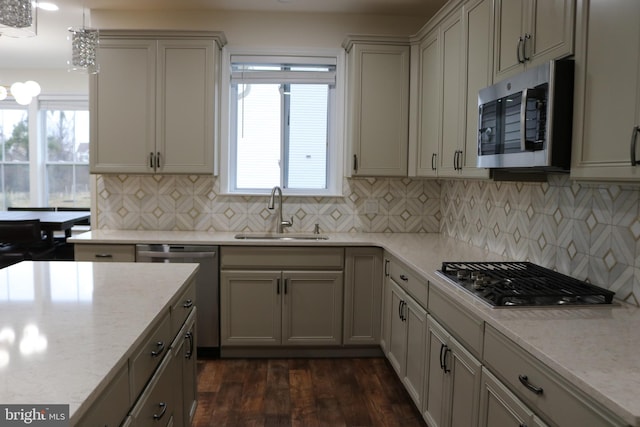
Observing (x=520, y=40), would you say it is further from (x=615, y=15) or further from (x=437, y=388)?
(x=437, y=388)

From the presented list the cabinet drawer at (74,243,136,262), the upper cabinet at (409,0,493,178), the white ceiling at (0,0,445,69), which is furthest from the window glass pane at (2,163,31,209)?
the upper cabinet at (409,0,493,178)

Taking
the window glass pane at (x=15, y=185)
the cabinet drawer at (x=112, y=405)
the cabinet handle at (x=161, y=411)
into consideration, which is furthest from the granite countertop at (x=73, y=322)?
the window glass pane at (x=15, y=185)

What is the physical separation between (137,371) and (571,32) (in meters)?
1.82

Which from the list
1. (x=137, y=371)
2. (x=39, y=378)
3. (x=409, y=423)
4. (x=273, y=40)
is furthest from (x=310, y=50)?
(x=39, y=378)

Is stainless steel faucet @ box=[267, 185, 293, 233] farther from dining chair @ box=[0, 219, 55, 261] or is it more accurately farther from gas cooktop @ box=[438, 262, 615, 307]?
dining chair @ box=[0, 219, 55, 261]

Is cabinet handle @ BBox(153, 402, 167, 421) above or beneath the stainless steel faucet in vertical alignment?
beneath

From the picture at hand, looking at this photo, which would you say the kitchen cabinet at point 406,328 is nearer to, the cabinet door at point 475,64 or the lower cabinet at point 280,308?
the lower cabinet at point 280,308

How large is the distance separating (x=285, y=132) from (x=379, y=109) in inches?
34.6

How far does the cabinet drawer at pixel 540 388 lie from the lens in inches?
47.8

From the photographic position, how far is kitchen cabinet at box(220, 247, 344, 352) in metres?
3.63

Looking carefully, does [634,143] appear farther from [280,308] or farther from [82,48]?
[280,308]

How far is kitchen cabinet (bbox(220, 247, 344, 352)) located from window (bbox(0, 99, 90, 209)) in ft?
13.8

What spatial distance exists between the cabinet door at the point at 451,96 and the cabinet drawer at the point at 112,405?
2.18m

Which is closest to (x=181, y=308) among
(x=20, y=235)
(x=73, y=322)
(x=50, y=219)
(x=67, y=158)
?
(x=73, y=322)
